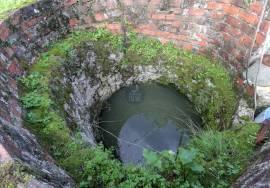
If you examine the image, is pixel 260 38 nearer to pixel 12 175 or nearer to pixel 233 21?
pixel 233 21

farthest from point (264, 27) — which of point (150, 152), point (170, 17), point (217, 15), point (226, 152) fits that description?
point (150, 152)

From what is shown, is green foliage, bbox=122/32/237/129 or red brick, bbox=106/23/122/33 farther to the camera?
red brick, bbox=106/23/122/33

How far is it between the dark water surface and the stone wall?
751mm

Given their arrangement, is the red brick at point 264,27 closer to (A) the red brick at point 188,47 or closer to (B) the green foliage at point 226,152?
(A) the red brick at point 188,47

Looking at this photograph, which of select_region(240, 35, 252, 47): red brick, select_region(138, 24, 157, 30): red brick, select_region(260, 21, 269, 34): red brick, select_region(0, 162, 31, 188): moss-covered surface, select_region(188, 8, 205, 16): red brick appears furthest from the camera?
select_region(138, 24, 157, 30): red brick

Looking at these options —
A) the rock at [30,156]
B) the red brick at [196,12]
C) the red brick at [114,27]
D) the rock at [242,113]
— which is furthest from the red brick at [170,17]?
the rock at [30,156]

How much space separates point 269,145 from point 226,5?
2.11 m

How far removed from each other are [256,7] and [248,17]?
14 cm

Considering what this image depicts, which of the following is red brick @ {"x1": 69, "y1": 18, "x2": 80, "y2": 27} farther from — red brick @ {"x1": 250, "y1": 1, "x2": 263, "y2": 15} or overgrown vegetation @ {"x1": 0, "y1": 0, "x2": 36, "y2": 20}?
red brick @ {"x1": 250, "y1": 1, "x2": 263, "y2": 15}

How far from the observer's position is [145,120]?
4492 millimetres

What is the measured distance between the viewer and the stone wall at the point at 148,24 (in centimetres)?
342

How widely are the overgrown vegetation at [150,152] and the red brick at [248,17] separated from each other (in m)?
0.66

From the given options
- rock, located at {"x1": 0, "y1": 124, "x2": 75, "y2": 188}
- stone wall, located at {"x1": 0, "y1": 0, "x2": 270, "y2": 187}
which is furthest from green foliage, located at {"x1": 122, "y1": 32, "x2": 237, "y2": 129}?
rock, located at {"x1": 0, "y1": 124, "x2": 75, "y2": 188}

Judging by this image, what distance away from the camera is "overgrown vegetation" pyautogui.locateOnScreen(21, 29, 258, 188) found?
245cm
